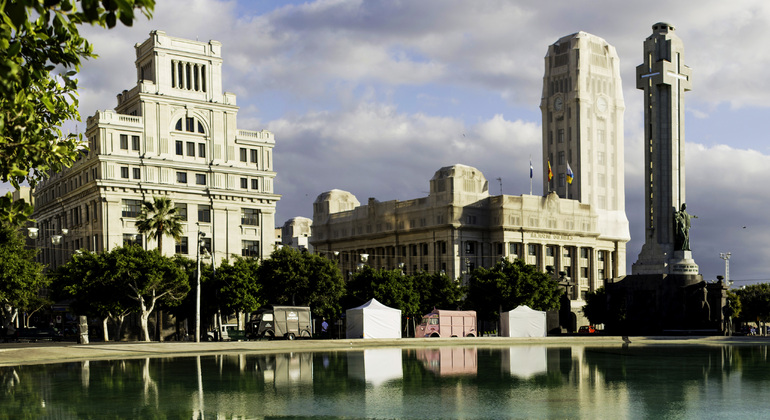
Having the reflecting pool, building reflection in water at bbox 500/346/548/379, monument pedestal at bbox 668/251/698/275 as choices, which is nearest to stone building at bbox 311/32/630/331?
monument pedestal at bbox 668/251/698/275

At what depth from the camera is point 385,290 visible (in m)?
80.1

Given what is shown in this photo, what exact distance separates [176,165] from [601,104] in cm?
10095

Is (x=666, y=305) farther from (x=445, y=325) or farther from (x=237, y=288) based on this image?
(x=237, y=288)

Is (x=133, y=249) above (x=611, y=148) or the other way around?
the other way around

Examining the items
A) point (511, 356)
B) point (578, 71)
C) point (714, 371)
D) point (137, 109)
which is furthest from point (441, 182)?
point (714, 371)

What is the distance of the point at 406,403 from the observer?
22859 millimetres

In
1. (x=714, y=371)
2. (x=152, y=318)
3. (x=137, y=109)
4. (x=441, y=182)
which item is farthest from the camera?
(x=441, y=182)

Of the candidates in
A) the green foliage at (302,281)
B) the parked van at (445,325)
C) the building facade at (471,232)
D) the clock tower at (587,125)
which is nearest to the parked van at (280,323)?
the green foliage at (302,281)

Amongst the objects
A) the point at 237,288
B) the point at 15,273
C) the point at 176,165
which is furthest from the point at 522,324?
the point at 176,165

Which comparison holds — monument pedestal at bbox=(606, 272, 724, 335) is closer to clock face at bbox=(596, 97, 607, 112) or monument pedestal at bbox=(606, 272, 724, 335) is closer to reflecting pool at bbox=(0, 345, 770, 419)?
reflecting pool at bbox=(0, 345, 770, 419)

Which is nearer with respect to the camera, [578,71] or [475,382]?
[475,382]

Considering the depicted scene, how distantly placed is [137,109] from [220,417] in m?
85.7

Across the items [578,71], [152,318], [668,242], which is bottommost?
[152,318]

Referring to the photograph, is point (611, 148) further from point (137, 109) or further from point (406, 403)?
point (406, 403)
